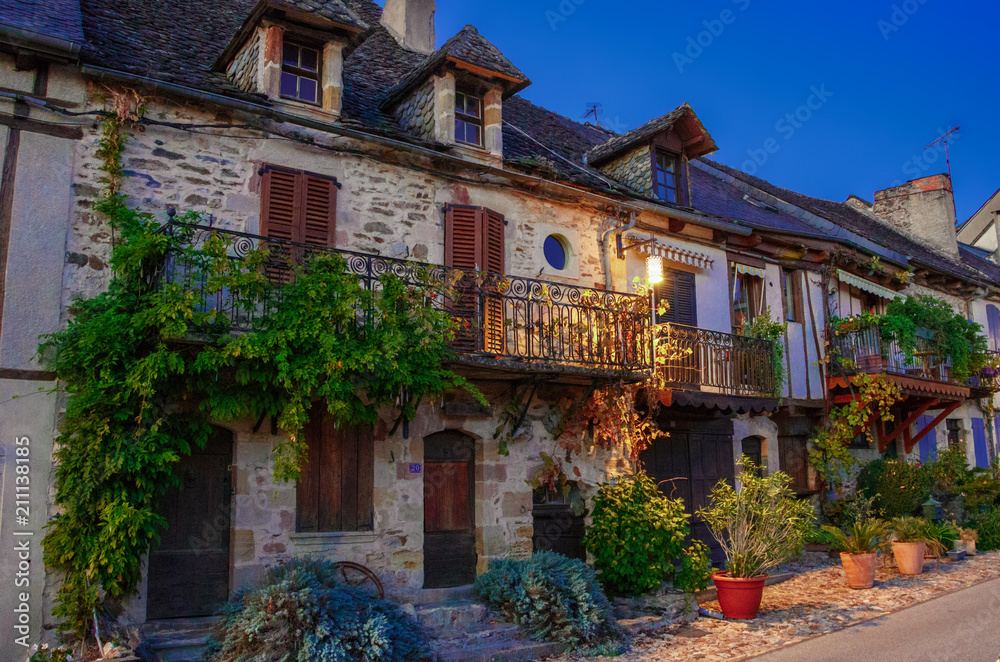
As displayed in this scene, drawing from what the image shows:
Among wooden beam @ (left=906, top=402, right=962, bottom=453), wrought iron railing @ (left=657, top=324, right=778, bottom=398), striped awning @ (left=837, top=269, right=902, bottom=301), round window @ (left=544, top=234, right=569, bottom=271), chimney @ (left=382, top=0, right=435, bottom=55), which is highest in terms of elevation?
chimney @ (left=382, top=0, right=435, bottom=55)

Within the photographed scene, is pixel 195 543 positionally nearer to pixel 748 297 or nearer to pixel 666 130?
pixel 666 130

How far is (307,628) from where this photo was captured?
6992mm

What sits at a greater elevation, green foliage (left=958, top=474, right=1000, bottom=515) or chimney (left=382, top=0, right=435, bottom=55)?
chimney (left=382, top=0, right=435, bottom=55)

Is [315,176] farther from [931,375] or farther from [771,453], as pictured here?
[931,375]

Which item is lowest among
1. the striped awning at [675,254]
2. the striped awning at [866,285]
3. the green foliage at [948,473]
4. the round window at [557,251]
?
the green foliage at [948,473]

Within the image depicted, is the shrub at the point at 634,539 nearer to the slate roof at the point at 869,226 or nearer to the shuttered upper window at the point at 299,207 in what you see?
the shuttered upper window at the point at 299,207

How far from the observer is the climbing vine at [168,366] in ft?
22.9

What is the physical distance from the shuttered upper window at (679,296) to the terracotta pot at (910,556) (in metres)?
4.88

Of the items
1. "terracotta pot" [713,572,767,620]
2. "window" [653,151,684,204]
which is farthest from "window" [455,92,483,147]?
"terracotta pot" [713,572,767,620]

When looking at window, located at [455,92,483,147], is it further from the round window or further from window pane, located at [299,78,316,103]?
window pane, located at [299,78,316,103]

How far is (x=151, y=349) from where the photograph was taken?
743 cm

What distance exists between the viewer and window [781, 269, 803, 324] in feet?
48.6

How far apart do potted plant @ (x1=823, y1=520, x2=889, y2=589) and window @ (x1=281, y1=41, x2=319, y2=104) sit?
9.86 meters

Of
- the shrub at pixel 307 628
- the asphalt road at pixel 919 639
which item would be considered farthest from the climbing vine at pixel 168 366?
the asphalt road at pixel 919 639
